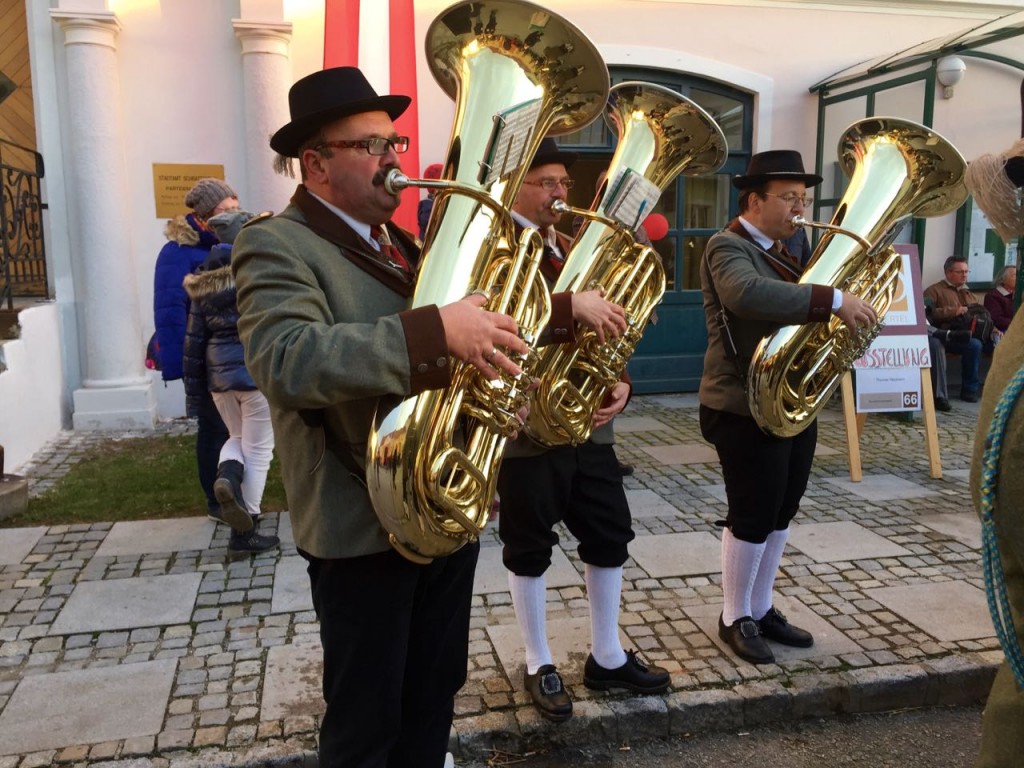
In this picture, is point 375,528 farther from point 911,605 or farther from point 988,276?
point 988,276

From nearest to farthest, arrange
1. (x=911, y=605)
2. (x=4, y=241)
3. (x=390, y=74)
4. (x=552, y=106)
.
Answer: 1. (x=552, y=106)
2. (x=911, y=605)
3. (x=390, y=74)
4. (x=4, y=241)

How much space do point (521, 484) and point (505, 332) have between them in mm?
1059

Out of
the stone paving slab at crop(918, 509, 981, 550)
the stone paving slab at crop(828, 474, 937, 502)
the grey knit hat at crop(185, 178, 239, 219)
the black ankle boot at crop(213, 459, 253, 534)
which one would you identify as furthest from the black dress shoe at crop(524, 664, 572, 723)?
the stone paving slab at crop(828, 474, 937, 502)

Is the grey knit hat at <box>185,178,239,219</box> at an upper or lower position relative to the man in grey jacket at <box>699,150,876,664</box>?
upper

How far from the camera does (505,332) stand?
5.54 feet

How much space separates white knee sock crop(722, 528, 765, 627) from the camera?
10.4 feet

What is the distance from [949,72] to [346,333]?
8.37 metres

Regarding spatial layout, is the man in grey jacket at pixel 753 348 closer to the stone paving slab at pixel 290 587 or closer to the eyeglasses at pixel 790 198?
the eyeglasses at pixel 790 198

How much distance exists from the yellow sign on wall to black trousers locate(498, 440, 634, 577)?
529 centimetres

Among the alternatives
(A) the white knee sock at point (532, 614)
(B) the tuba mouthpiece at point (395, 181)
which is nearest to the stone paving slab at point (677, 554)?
(A) the white knee sock at point (532, 614)

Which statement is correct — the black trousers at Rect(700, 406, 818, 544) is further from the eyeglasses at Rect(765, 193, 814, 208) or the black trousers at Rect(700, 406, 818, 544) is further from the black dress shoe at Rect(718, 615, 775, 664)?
the eyeglasses at Rect(765, 193, 814, 208)

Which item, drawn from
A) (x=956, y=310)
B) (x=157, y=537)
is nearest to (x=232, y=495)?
(x=157, y=537)

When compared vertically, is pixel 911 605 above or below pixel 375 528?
below

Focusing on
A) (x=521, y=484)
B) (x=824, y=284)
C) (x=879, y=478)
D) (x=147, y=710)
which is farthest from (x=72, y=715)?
(x=879, y=478)
